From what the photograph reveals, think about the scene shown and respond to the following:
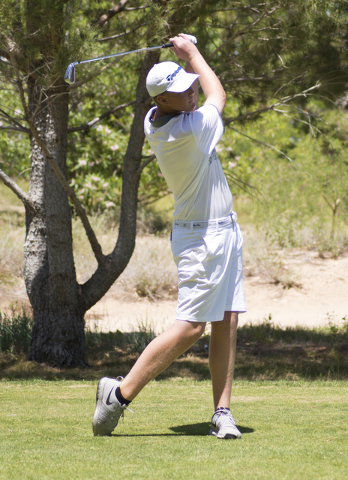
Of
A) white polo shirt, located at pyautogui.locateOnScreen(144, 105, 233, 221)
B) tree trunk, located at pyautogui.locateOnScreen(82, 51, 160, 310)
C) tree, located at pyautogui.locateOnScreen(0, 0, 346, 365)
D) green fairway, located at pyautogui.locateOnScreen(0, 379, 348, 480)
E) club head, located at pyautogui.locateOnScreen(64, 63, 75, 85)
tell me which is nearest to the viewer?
green fairway, located at pyautogui.locateOnScreen(0, 379, 348, 480)

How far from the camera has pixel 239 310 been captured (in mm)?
2986

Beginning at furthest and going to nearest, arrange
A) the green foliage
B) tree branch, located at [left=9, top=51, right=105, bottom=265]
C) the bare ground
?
the bare ground, the green foliage, tree branch, located at [left=9, top=51, right=105, bottom=265]

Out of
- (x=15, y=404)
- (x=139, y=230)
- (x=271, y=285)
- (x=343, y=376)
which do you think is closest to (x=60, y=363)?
(x=15, y=404)

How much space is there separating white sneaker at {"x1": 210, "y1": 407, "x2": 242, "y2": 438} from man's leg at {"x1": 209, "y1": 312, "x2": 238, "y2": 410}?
0.27 ft

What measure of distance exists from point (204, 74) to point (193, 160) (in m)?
0.48

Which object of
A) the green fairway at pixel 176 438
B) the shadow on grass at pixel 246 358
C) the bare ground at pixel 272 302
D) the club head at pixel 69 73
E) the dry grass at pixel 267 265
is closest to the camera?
the green fairway at pixel 176 438

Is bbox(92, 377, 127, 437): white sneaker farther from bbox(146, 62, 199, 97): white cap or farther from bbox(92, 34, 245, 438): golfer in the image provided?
bbox(146, 62, 199, 97): white cap

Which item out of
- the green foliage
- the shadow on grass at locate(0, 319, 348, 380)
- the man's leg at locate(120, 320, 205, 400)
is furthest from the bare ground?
the man's leg at locate(120, 320, 205, 400)

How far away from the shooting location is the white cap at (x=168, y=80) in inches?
108

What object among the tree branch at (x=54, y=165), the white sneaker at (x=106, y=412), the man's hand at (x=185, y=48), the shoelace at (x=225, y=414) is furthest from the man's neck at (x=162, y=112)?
the tree branch at (x=54, y=165)

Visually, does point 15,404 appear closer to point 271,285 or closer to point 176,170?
point 176,170

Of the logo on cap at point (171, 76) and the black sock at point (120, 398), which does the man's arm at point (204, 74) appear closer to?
the logo on cap at point (171, 76)

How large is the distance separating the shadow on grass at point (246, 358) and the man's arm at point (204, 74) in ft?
9.26

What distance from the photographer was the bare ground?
27.8ft
